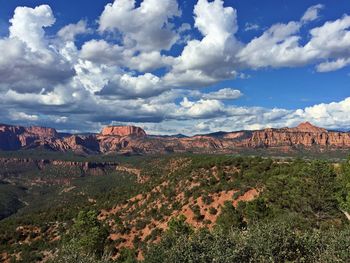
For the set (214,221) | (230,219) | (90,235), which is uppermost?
(230,219)

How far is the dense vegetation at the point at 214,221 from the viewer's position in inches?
1161

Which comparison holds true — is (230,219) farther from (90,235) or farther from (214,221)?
(90,235)

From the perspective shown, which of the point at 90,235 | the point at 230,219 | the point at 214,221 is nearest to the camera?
the point at 230,219

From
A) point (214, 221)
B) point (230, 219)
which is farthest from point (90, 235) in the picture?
point (230, 219)

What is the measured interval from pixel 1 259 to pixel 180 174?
159 ft

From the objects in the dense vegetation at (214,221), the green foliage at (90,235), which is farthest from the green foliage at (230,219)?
the green foliage at (90,235)

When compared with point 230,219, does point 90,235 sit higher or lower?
lower

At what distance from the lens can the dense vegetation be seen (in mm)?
29484

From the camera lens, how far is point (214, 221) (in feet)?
230

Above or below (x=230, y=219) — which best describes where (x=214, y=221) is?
below

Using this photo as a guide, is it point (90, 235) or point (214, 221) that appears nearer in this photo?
point (90, 235)

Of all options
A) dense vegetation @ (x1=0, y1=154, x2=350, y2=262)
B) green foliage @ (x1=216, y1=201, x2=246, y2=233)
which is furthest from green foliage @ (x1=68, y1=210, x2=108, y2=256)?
green foliage @ (x1=216, y1=201, x2=246, y2=233)

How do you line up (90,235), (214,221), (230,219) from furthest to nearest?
(214,221)
(90,235)
(230,219)

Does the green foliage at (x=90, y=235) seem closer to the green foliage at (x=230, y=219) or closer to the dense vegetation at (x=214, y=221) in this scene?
the dense vegetation at (x=214, y=221)
